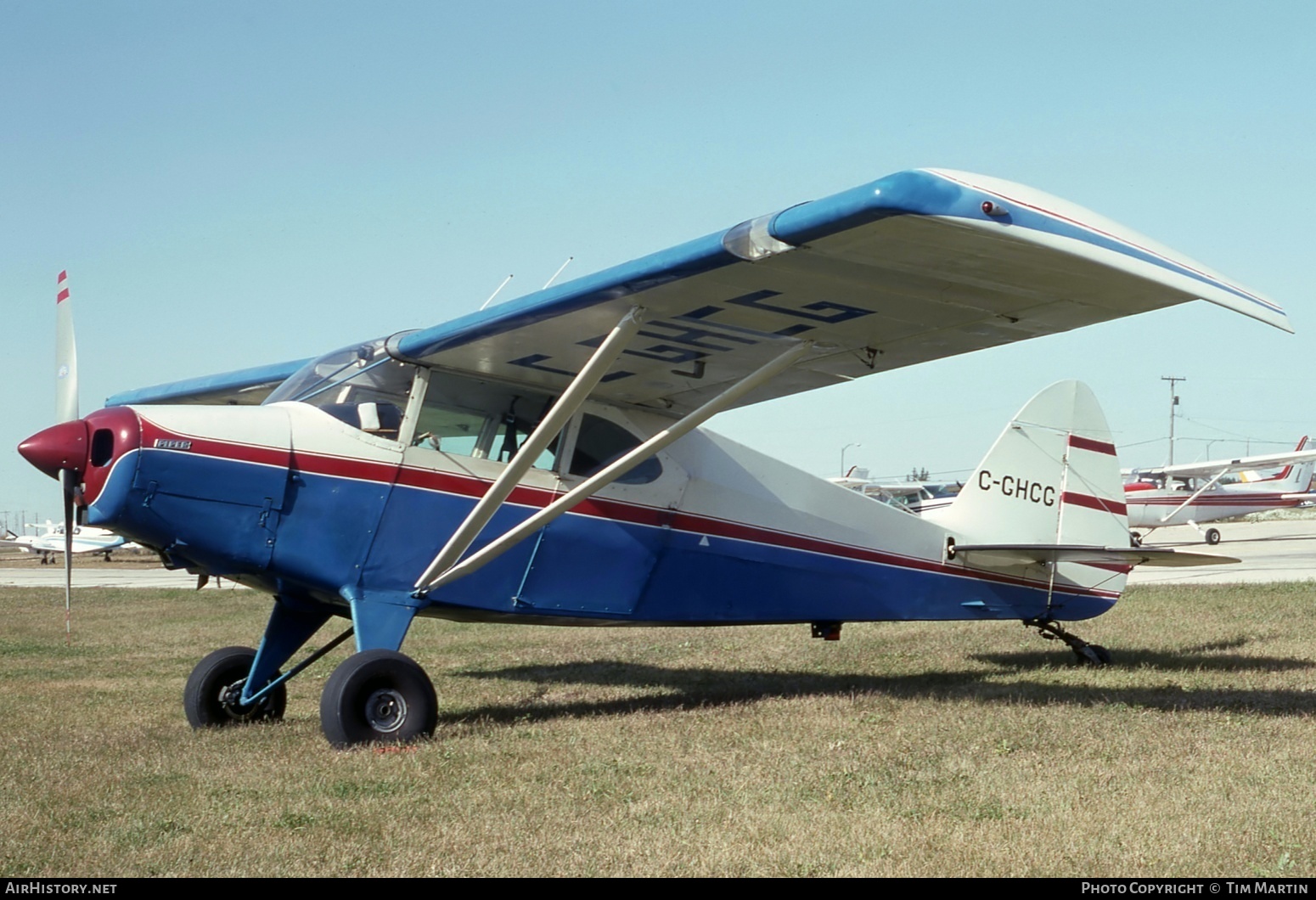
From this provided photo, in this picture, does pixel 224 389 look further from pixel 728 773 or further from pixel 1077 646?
pixel 1077 646

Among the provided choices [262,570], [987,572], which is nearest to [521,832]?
[262,570]

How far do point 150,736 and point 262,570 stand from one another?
131 cm

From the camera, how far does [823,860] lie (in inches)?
157

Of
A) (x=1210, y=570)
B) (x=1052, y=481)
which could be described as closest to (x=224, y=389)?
(x=1052, y=481)

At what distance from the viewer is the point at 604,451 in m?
7.90

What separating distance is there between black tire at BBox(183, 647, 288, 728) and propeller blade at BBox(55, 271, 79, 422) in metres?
1.82

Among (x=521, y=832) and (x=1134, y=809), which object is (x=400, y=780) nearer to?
(x=521, y=832)

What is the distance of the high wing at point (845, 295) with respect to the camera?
4730 mm

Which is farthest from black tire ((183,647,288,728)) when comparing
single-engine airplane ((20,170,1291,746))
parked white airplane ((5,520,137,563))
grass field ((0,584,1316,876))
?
parked white airplane ((5,520,137,563))

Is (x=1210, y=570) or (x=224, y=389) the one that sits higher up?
(x=224, y=389)

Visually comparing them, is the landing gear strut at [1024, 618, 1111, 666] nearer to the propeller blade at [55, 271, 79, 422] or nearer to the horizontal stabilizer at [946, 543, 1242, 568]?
the horizontal stabilizer at [946, 543, 1242, 568]

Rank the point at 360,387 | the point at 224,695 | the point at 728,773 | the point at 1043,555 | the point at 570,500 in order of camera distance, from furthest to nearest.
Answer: the point at 1043,555 → the point at 224,695 → the point at 360,387 → the point at 570,500 → the point at 728,773

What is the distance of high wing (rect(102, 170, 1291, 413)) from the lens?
4.73 m

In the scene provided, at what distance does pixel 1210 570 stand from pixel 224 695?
20314 mm
